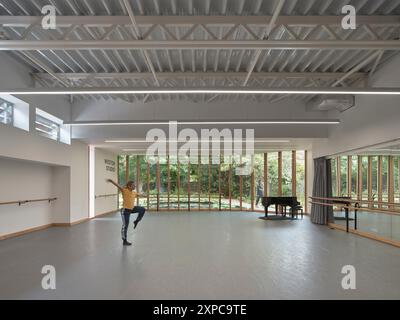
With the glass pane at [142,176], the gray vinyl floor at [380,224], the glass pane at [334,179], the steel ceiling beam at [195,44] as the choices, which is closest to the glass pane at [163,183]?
the glass pane at [142,176]

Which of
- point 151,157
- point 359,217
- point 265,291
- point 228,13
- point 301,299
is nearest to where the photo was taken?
point 301,299

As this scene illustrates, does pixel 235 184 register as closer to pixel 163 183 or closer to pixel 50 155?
pixel 163 183

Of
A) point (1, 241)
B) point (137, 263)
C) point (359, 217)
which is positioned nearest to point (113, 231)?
point (1, 241)

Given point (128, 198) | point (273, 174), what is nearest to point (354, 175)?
point (273, 174)

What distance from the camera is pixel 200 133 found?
10.4m

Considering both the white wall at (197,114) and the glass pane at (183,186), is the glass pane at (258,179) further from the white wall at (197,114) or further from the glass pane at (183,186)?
the white wall at (197,114)

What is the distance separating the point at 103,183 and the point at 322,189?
9.88m

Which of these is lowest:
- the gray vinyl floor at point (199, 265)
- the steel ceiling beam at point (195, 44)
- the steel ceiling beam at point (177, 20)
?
the gray vinyl floor at point (199, 265)

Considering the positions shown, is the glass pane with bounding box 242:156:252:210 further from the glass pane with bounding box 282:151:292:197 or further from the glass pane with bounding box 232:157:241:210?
the glass pane with bounding box 282:151:292:197

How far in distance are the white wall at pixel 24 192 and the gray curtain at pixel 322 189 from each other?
30.9ft

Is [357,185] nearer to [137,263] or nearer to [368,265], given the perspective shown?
[368,265]

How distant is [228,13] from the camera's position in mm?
5195

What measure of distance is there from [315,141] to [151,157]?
30.1 ft

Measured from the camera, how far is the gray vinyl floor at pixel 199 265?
13.3ft
